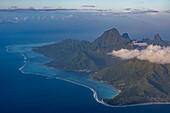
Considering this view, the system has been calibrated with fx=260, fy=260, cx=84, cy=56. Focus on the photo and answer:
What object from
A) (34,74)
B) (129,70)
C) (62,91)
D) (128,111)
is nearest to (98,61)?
(129,70)

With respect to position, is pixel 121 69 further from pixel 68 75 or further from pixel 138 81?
pixel 68 75

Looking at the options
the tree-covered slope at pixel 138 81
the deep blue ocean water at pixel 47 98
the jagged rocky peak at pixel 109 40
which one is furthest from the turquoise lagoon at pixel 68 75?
the jagged rocky peak at pixel 109 40

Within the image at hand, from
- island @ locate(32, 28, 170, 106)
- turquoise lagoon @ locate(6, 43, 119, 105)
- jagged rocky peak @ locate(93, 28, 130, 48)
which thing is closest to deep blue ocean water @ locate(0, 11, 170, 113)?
turquoise lagoon @ locate(6, 43, 119, 105)

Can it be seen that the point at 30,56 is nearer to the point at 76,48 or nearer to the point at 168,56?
the point at 76,48

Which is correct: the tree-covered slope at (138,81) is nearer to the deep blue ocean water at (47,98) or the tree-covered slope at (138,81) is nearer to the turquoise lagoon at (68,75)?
the turquoise lagoon at (68,75)

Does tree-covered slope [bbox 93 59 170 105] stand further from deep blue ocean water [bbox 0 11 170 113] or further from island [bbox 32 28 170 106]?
deep blue ocean water [bbox 0 11 170 113]

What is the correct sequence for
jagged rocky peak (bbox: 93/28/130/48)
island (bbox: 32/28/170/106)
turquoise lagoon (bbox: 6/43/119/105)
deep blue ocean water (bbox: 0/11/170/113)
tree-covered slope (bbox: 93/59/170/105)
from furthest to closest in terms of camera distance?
1. jagged rocky peak (bbox: 93/28/130/48)
2. turquoise lagoon (bbox: 6/43/119/105)
3. island (bbox: 32/28/170/106)
4. tree-covered slope (bbox: 93/59/170/105)
5. deep blue ocean water (bbox: 0/11/170/113)

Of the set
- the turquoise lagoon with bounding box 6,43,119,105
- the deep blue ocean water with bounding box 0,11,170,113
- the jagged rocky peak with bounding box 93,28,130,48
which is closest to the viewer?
the deep blue ocean water with bounding box 0,11,170,113

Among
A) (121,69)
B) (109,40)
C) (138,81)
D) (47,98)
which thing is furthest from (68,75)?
(109,40)
